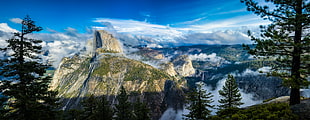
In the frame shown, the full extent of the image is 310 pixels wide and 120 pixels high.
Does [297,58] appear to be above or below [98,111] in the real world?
above

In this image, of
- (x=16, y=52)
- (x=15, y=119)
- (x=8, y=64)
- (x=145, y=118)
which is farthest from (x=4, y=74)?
(x=145, y=118)

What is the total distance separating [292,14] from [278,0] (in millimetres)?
1951

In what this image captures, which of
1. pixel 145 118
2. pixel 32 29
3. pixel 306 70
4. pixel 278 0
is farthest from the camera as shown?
pixel 145 118

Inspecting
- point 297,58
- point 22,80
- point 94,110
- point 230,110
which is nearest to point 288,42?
point 297,58

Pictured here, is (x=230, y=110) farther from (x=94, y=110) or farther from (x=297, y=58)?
(x=94, y=110)

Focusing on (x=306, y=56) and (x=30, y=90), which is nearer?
(x=306, y=56)

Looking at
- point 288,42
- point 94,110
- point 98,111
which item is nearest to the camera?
point 288,42

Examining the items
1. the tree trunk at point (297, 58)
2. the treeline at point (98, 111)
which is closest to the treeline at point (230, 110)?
the tree trunk at point (297, 58)

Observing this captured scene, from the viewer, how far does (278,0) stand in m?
15.8

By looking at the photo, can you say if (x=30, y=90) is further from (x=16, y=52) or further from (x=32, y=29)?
(x=32, y=29)

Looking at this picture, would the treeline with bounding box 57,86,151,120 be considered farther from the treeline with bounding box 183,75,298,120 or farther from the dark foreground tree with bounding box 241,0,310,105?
the dark foreground tree with bounding box 241,0,310,105

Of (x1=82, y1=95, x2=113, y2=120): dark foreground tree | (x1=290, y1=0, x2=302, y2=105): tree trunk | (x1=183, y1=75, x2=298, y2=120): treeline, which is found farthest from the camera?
(x1=82, y1=95, x2=113, y2=120): dark foreground tree

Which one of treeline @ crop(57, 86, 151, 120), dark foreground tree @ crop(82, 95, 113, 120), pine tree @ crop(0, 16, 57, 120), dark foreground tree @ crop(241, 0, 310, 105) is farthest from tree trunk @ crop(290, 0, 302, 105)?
dark foreground tree @ crop(82, 95, 113, 120)

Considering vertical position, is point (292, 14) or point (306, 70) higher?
point (292, 14)
